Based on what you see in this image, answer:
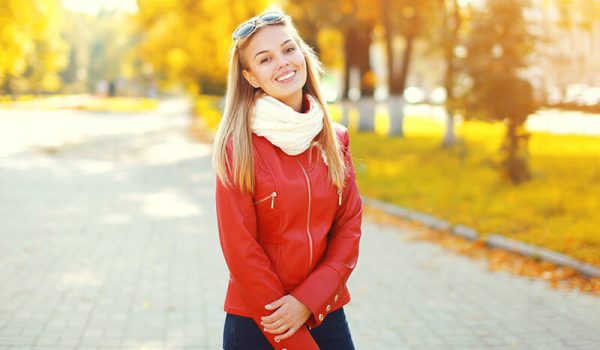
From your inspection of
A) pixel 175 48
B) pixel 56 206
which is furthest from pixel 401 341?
pixel 175 48

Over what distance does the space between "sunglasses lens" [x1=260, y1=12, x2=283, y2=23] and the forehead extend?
0.02 meters

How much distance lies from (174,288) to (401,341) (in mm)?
2332

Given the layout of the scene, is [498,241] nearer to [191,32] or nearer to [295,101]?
[295,101]

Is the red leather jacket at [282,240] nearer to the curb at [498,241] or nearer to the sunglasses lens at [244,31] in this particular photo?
the sunglasses lens at [244,31]

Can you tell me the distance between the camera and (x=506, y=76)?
1232cm

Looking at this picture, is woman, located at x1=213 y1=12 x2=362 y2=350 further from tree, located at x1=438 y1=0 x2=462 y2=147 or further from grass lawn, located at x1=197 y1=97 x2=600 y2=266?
tree, located at x1=438 y1=0 x2=462 y2=147

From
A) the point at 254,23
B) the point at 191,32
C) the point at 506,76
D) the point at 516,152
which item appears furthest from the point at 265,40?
the point at 191,32

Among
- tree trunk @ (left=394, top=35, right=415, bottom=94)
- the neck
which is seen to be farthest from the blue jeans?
tree trunk @ (left=394, top=35, right=415, bottom=94)

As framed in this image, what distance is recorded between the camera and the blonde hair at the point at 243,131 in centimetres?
236

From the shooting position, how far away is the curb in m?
7.24

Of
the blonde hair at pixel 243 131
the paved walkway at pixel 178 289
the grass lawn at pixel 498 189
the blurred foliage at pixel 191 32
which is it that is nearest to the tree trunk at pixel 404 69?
the grass lawn at pixel 498 189

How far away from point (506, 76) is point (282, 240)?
10744 mm

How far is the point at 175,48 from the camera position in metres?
44.1

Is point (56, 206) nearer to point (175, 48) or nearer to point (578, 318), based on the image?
point (578, 318)
